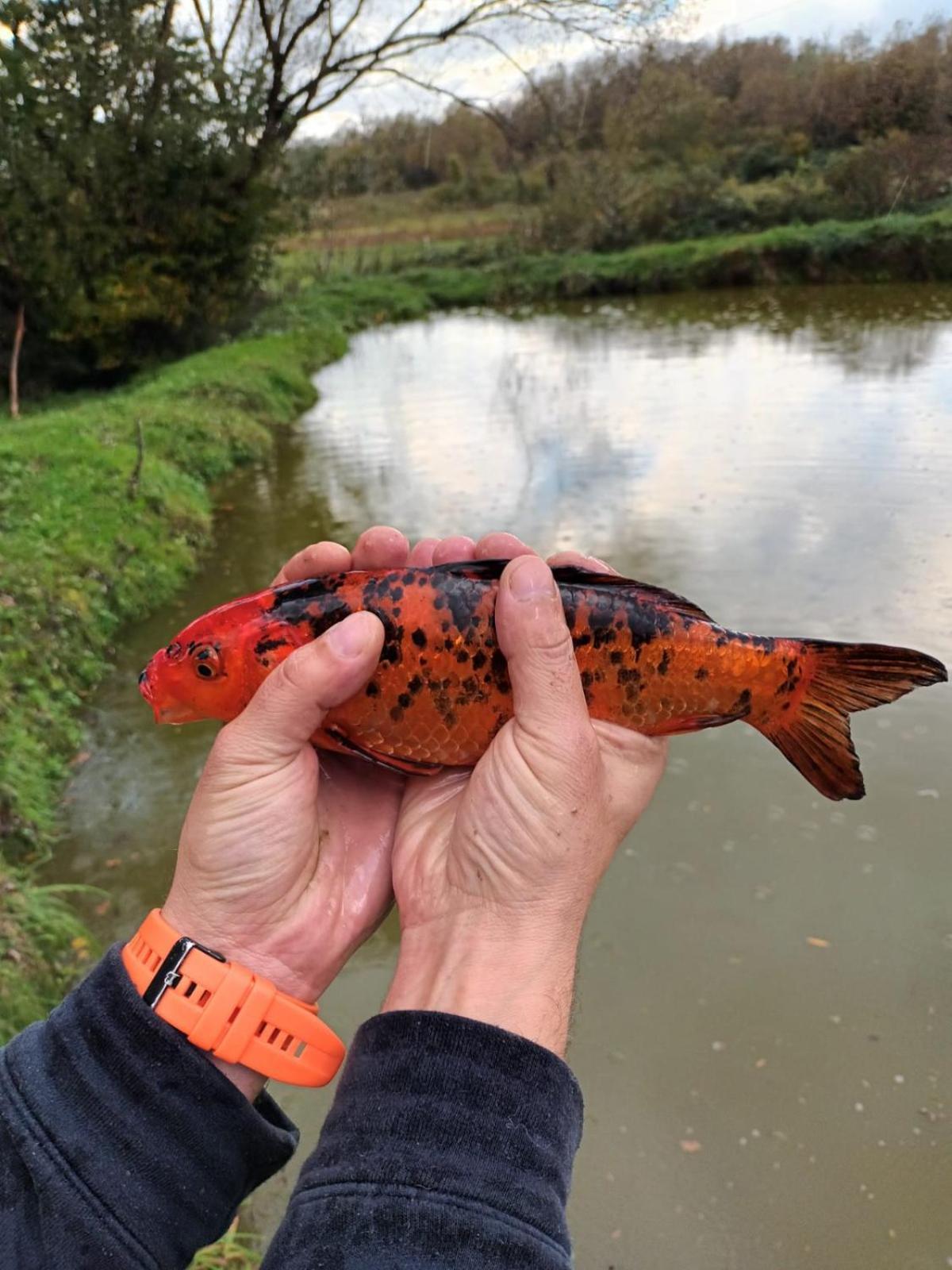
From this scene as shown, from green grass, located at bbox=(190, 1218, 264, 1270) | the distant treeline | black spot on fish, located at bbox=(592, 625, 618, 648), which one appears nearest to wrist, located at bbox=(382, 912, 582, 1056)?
black spot on fish, located at bbox=(592, 625, 618, 648)

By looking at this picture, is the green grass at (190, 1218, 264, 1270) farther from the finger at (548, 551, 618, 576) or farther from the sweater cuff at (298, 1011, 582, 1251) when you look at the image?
the finger at (548, 551, 618, 576)

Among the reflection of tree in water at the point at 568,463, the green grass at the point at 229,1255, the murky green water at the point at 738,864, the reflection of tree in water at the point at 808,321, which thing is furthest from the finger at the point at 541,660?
the reflection of tree in water at the point at 808,321

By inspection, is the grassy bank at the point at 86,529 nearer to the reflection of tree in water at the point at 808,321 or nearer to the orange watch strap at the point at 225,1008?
the orange watch strap at the point at 225,1008

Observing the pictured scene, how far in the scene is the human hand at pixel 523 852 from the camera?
5.98ft

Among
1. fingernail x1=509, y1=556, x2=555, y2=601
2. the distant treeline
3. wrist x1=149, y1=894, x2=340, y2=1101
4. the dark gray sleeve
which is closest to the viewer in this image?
the dark gray sleeve

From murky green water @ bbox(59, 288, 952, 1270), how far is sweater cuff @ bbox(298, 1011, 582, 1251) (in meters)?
2.34

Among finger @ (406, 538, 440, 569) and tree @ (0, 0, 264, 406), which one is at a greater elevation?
tree @ (0, 0, 264, 406)

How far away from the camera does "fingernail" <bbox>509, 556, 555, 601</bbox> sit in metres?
2.26

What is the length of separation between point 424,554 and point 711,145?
4581 cm

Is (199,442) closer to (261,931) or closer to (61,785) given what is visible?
(61,785)

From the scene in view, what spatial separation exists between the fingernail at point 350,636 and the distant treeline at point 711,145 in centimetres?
2813

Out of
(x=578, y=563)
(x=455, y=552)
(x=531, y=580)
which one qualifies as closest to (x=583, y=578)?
(x=578, y=563)

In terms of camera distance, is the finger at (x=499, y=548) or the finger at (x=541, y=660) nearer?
the finger at (x=541, y=660)

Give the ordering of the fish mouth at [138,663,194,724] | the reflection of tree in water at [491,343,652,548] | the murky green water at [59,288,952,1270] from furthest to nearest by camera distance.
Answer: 1. the reflection of tree in water at [491,343,652,548]
2. the murky green water at [59,288,952,1270]
3. the fish mouth at [138,663,194,724]
